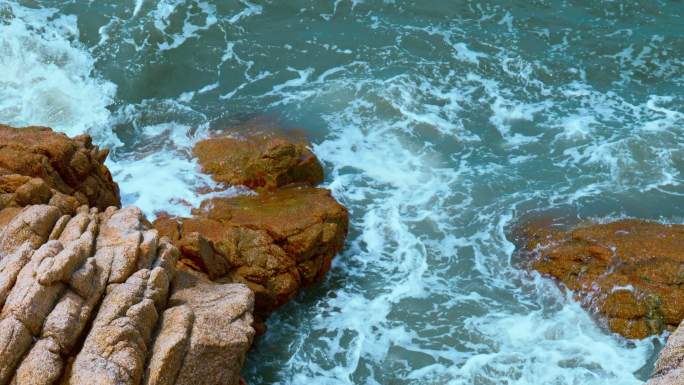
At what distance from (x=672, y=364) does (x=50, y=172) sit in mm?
10625

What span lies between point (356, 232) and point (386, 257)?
968 millimetres

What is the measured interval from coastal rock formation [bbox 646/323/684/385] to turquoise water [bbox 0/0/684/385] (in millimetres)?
3140

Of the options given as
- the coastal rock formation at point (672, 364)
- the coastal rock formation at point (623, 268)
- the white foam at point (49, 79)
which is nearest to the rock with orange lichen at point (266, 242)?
the coastal rock formation at point (623, 268)

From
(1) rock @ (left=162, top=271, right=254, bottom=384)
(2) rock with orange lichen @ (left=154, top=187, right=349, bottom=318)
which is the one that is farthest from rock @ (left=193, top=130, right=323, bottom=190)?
(1) rock @ (left=162, top=271, right=254, bottom=384)

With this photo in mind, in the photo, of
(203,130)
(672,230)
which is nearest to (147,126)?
(203,130)

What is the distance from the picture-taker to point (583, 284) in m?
14.9

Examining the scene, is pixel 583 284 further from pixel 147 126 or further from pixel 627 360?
pixel 147 126

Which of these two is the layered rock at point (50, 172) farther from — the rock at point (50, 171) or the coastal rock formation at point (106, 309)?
the coastal rock formation at point (106, 309)

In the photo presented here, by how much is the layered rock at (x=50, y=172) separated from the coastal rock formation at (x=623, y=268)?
858 centimetres

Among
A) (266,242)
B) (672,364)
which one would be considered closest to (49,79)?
(266,242)

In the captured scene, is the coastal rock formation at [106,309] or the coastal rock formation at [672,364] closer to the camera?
the coastal rock formation at [672,364]

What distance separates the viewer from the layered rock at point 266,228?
46.9ft

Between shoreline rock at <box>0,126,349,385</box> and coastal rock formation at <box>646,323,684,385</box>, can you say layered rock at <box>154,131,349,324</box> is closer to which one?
shoreline rock at <box>0,126,349,385</box>

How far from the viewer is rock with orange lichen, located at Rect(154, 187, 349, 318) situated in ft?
46.5
